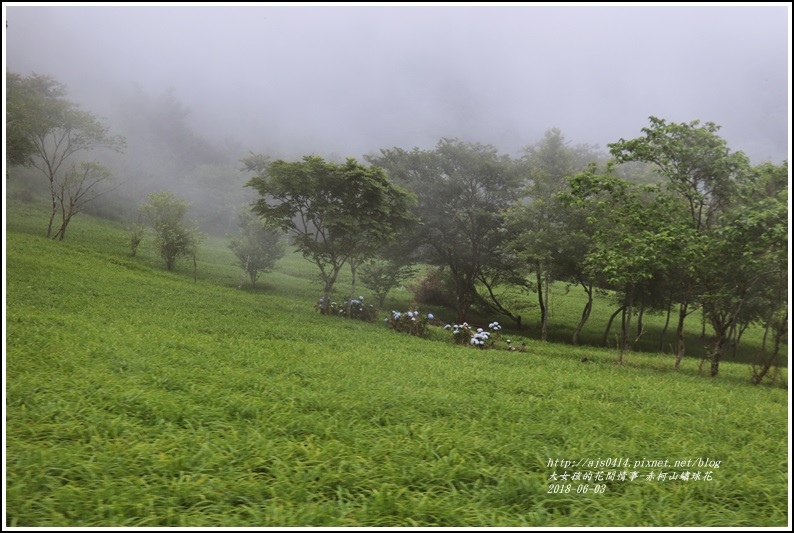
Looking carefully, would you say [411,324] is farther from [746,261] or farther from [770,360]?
[770,360]

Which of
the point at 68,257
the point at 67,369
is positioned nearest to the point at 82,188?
the point at 68,257

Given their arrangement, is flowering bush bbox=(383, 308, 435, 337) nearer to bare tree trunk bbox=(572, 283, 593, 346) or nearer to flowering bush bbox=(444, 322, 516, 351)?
flowering bush bbox=(444, 322, 516, 351)

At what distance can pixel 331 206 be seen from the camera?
1214 centimetres

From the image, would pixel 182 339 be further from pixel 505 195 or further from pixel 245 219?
pixel 505 195

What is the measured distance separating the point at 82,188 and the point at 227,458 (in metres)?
19.8

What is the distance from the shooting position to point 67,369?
14.2 feet

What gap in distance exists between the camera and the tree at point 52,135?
1353cm

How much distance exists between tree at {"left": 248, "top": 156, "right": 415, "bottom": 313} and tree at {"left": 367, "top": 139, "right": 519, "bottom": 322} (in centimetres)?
267

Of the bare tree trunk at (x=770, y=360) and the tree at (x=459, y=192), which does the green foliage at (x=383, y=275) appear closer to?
the tree at (x=459, y=192)

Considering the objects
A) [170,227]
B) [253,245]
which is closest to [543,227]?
[253,245]

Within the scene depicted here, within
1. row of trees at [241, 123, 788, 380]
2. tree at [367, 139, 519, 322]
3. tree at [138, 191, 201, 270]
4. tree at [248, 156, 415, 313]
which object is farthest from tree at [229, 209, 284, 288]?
tree at [367, 139, 519, 322]

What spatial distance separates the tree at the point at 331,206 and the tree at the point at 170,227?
5099 millimetres

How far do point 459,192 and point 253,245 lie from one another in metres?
7.90

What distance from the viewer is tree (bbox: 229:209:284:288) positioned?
15688 mm
